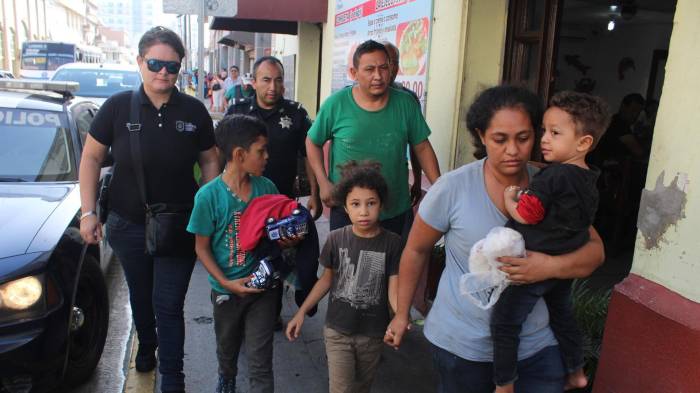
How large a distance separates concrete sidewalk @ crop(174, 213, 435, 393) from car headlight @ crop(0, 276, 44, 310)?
1067mm

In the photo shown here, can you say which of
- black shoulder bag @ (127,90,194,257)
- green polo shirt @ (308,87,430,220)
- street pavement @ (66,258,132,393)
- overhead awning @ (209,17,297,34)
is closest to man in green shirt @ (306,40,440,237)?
green polo shirt @ (308,87,430,220)

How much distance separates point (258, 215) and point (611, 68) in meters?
8.95

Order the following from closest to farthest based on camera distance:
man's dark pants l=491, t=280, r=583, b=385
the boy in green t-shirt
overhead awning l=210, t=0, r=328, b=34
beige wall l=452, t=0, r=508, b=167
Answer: man's dark pants l=491, t=280, r=583, b=385 → the boy in green t-shirt → beige wall l=452, t=0, r=508, b=167 → overhead awning l=210, t=0, r=328, b=34

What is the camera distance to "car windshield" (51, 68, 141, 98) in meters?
9.42

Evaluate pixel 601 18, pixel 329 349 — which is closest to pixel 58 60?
pixel 601 18

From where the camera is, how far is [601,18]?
887cm

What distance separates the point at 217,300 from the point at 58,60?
26.1 metres

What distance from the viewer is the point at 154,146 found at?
303cm

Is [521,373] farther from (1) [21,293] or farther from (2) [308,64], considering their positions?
(2) [308,64]

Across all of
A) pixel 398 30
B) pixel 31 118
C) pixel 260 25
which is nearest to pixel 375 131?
pixel 31 118

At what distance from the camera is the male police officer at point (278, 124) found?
12.8 feet

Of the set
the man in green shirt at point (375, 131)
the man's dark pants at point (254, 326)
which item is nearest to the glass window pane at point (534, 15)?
the man in green shirt at point (375, 131)

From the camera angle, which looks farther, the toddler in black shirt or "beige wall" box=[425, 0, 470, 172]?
"beige wall" box=[425, 0, 470, 172]

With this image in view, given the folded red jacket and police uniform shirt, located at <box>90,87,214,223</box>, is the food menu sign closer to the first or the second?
police uniform shirt, located at <box>90,87,214,223</box>
